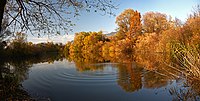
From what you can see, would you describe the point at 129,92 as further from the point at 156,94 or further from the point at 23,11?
the point at 23,11

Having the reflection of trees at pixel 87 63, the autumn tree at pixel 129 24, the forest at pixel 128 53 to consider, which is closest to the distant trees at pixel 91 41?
the forest at pixel 128 53

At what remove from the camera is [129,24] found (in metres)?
49.5

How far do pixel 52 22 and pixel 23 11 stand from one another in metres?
1.12

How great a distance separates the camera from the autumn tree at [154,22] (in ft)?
173

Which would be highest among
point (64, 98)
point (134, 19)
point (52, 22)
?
point (134, 19)

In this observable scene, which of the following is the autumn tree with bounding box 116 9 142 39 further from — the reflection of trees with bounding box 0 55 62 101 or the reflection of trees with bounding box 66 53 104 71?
the reflection of trees with bounding box 0 55 62 101

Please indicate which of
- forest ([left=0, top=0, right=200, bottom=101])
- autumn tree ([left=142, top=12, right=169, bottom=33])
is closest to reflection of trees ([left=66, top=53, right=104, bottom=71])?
forest ([left=0, top=0, right=200, bottom=101])

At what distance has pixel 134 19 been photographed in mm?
47406

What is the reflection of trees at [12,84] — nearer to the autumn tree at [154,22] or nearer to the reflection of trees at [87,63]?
the reflection of trees at [87,63]

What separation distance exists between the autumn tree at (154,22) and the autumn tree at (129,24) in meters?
5.13

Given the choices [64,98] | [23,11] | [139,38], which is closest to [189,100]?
[64,98]

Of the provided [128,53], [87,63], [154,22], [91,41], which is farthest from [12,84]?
[91,41]

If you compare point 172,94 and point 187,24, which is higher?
point 187,24

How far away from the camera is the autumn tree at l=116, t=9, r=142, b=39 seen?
4738 centimetres
